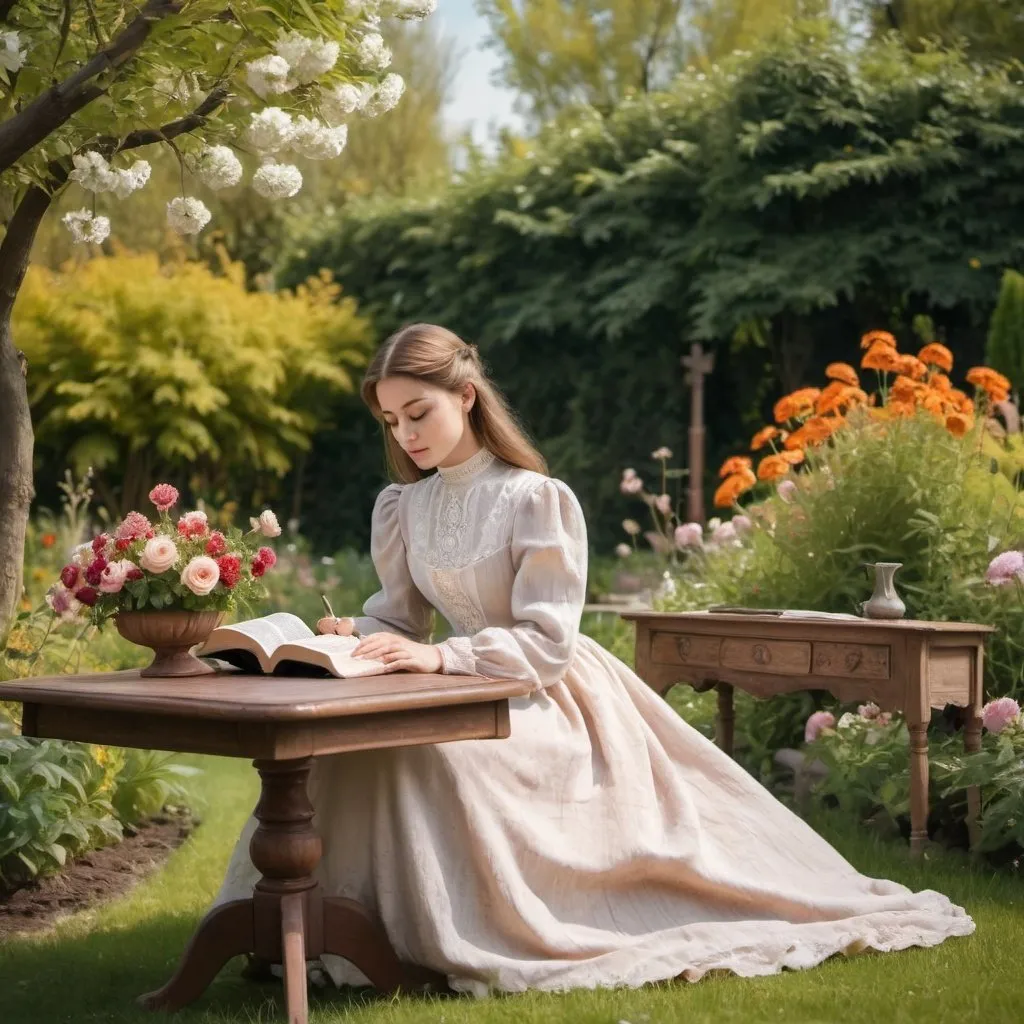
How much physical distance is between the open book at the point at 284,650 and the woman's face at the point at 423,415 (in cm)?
54

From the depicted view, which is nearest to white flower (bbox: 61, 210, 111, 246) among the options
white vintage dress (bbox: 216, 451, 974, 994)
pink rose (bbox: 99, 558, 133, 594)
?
white vintage dress (bbox: 216, 451, 974, 994)

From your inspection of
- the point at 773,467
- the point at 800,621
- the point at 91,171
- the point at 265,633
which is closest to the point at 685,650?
the point at 800,621

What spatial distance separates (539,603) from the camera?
12.0ft

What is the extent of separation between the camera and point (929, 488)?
6.05 m

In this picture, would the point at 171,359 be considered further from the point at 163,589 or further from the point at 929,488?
the point at 163,589

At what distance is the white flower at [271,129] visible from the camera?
4.22 m

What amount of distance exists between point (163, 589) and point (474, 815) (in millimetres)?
851

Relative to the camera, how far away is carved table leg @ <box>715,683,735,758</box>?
573cm

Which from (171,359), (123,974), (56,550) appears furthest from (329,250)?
(123,974)

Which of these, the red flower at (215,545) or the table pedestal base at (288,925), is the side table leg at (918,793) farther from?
the red flower at (215,545)

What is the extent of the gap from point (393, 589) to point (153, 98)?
1616 millimetres

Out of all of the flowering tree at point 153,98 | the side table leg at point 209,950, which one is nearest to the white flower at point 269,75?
the flowering tree at point 153,98

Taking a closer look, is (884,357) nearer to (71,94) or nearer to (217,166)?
(217,166)

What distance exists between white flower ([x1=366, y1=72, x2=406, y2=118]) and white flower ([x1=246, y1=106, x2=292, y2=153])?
287mm
